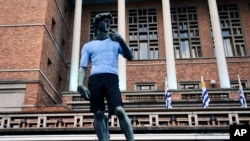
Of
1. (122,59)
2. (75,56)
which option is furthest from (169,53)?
(75,56)

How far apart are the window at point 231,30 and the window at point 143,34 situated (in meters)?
4.73

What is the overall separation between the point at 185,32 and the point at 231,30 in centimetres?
317

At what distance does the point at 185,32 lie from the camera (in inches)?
993

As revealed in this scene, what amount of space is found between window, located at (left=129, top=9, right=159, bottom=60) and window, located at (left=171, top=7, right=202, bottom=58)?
4.49 feet

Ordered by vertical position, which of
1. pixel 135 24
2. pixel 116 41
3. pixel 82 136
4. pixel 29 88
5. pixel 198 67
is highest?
pixel 135 24

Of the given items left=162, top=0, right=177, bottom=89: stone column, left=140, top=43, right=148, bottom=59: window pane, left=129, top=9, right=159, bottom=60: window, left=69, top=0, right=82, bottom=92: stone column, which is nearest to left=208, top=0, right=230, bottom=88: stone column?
left=162, top=0, right=177, bottom=89: stone column

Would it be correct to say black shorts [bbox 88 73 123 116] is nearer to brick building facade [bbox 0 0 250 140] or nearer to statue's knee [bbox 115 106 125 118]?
statue's knee [bbox 115 106 125 118]

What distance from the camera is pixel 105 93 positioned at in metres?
5.02

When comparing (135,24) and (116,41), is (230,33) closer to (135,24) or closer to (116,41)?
(135,24)

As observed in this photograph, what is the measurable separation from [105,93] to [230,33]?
21.6 metres

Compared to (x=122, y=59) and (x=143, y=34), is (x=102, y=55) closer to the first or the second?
(x=122, y=59)

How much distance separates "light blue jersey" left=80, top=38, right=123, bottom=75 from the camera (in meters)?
5.11

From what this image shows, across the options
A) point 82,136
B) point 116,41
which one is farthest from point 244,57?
point 116,41

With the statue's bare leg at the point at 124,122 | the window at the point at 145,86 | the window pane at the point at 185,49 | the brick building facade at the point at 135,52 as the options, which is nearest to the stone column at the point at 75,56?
the brick building facade at the point at 135,52
